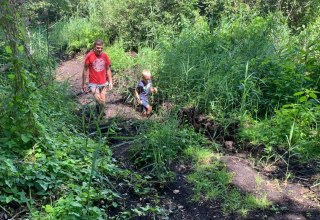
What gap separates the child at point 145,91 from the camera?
23.6ft

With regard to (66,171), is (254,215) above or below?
below

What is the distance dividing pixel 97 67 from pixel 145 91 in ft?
3.22

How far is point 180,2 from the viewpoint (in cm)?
1041

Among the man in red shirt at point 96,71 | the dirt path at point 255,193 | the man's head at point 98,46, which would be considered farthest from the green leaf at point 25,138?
the man's head at point 98,46

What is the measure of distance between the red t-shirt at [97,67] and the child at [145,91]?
0.70m

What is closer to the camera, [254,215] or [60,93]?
[254,215]

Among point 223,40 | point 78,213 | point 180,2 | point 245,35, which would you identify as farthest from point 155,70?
point 78,213

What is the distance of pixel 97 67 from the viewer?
7324 millimetres

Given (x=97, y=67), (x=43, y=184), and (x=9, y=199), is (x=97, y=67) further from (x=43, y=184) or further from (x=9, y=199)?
(x=9, y=199)

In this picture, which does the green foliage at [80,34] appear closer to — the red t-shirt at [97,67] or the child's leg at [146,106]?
the red t-shirt at [97,67]

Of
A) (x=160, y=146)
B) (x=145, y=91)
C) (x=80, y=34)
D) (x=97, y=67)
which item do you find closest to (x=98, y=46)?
(x=97, y=67)

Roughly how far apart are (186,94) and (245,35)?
2.43 m

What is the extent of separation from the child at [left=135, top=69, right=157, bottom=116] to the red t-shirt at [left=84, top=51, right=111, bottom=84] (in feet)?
2.31

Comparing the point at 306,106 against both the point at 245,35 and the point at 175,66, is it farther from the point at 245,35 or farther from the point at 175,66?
the point at 245,35
